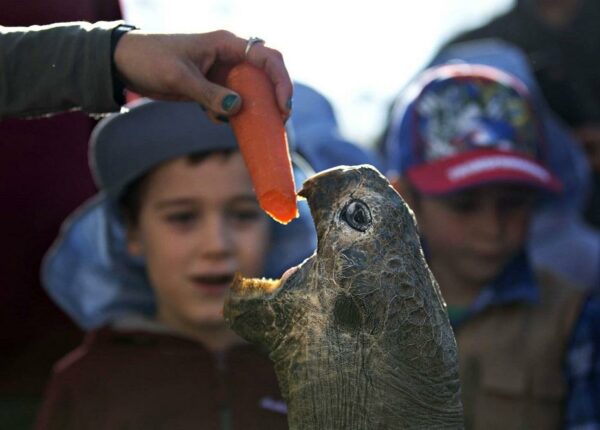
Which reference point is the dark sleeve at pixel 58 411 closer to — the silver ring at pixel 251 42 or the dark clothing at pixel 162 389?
the dark clothing at pixel 162 389

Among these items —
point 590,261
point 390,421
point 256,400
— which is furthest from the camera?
point 590,261

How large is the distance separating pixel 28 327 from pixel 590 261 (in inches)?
85.9

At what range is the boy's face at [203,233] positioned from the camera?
3428 millimetres

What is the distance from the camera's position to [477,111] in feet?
14.0

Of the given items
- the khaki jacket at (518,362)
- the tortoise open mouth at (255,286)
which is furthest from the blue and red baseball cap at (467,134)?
the tortoise open mouth at (255,286)

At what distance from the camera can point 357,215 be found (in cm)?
171

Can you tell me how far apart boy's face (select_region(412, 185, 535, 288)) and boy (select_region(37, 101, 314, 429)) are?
78cm

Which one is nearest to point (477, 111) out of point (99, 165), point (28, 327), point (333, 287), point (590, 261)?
point (590, 261)

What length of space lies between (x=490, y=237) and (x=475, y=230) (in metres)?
0.07

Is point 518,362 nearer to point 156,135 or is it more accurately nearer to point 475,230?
point 475,230

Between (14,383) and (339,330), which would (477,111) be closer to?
(14,383)

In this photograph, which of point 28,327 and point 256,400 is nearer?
point 256,400

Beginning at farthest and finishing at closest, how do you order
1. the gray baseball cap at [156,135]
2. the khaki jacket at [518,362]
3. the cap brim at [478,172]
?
the cap brim at [478,172]
the khaki jacket at [518,362]
the gray baseball cap at [156,135]

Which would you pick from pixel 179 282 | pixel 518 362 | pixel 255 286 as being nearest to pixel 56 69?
pixel 255 286
